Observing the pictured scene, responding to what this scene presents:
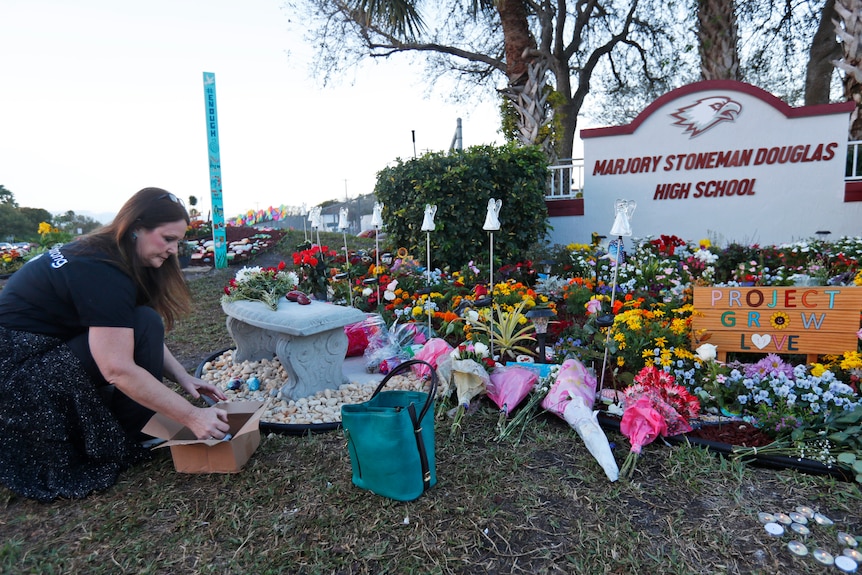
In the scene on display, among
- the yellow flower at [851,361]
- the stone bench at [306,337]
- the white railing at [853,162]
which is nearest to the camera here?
the yellow flower at [851,361]

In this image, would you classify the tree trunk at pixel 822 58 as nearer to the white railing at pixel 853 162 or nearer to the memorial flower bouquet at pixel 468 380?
the white railing at pixel 853 162

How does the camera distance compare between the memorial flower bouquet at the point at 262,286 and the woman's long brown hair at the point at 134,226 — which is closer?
the woman's long brown hair at the point at 134,226

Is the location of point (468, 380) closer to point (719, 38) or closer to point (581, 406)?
point (581, 406)

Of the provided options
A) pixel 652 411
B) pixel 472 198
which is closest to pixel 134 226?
pixel 652 411

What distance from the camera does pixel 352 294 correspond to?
514 cm

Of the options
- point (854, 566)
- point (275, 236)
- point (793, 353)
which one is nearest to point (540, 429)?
point (854, 566)

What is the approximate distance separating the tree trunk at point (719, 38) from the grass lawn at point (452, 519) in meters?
7.73

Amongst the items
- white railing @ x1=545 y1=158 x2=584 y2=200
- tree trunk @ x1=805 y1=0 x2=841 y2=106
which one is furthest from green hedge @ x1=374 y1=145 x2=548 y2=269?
tree trunk @ x1=805 y1=0 x2=841 y2=106

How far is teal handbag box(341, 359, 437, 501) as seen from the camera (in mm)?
1836

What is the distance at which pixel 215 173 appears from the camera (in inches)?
341

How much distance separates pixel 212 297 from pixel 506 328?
4.54 meters

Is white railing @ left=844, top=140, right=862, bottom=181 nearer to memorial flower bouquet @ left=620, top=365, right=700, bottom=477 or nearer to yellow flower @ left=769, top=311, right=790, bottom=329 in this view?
yellow flower @ left=769, top=311, right=790, bottom=329

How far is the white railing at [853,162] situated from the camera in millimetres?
6160

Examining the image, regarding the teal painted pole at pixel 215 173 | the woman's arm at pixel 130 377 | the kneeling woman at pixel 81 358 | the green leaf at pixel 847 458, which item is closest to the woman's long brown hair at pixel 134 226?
the kneeling woman at pixel 81 358
